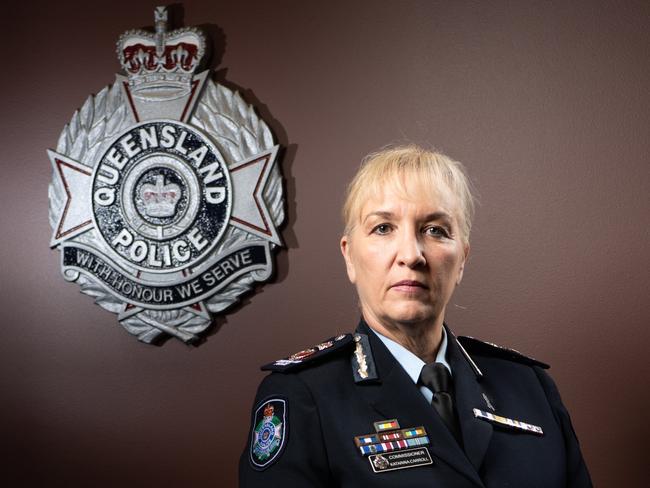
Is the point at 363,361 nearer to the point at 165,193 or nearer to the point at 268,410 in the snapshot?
the point at 268,410

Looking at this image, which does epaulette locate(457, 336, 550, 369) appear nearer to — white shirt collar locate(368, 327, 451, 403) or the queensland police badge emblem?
white shirt collar locate(368, 327, 451, 403)

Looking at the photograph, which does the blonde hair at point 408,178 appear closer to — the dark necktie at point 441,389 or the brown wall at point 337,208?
the dark necktie at point 441,389

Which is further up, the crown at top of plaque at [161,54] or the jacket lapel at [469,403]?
the crown at top of plaque at [161,54]

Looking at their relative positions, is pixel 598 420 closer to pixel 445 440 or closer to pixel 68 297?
pixel 445 440

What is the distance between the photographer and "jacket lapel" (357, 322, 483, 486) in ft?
3.36

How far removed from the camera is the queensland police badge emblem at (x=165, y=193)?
6.97 feet

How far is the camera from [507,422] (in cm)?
114

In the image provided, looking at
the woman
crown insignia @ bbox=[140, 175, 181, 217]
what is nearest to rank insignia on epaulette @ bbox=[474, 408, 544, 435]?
the woman

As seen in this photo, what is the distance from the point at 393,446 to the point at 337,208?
1138 mm

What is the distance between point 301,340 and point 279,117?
2.24 ft

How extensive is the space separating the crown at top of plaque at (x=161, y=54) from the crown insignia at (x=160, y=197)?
1.04 ft

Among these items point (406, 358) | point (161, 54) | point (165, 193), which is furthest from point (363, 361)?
point (161, 54)

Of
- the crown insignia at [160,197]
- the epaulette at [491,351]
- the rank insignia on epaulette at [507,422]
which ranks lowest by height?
the rank insignia on epaulette at [507,422]

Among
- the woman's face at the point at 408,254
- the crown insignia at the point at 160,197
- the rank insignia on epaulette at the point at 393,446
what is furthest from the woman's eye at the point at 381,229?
the crown insignia at the point at 160,197
